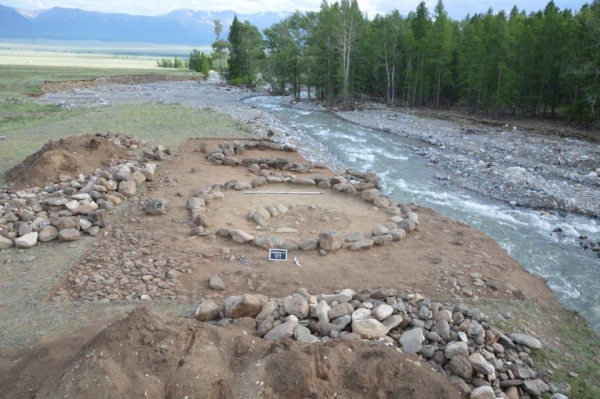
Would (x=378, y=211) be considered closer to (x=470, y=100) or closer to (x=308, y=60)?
(x=470, y=100)

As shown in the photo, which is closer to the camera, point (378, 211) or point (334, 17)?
point (378, 211)

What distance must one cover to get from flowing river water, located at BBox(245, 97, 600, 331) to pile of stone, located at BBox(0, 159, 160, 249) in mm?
8944

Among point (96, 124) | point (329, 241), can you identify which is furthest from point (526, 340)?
point (96, 124)

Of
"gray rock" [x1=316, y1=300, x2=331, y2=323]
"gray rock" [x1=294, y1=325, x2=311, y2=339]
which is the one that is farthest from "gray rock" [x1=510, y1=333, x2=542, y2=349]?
"gray rock" [x1=294, y1=325, x2=311, y2=339]

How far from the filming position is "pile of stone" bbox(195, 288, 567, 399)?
17.7 feet

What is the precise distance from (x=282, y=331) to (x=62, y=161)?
11.1 m

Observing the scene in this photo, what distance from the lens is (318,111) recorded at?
39.0 m

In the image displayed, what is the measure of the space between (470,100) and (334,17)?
15099 millimetres

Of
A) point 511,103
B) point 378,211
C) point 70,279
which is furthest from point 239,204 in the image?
point 511,103

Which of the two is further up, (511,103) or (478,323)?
(511,103)

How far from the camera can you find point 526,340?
20.3ft

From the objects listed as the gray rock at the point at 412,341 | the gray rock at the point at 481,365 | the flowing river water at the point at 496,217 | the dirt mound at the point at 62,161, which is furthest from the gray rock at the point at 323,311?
the dirt mound at the point at 62,161

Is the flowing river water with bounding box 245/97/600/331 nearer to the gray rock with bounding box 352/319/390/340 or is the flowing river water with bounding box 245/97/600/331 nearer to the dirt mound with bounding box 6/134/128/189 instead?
the gray rock with bounding box 352/319/390/340

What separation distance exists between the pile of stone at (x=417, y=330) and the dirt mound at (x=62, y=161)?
9.11 metres
